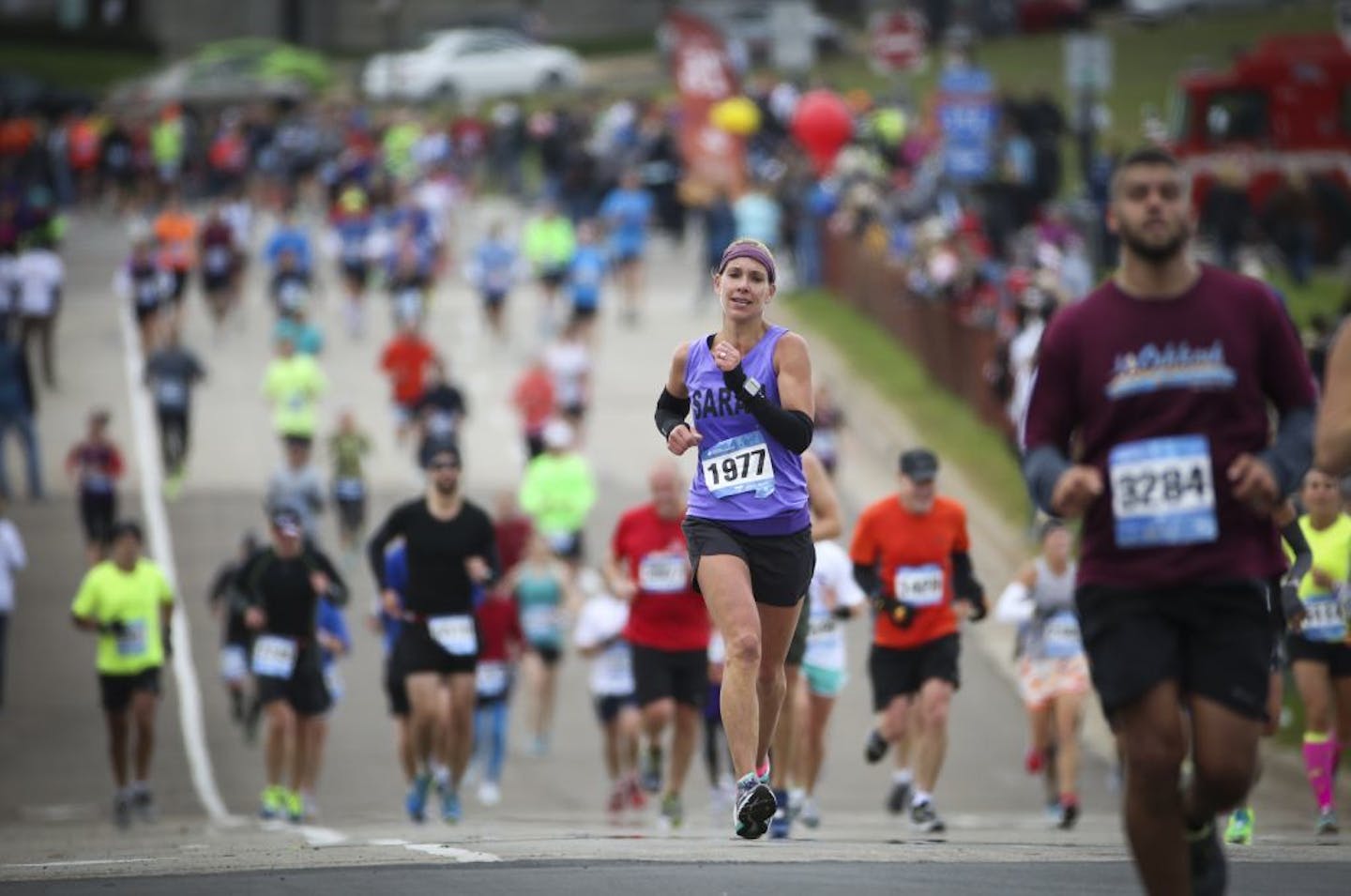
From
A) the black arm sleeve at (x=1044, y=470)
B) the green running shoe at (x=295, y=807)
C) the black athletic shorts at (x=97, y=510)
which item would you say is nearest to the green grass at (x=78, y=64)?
the black athletic shorts at (x=97, y=510)

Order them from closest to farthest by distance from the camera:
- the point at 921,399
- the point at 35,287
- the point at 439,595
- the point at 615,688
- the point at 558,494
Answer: the point at 439,595 < the point at 615,688 < the point at 558,494 < the point at 921,399 < the point at 35,287

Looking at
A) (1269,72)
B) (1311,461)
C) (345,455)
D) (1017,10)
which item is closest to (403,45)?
(1017,10)

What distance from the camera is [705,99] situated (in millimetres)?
38562

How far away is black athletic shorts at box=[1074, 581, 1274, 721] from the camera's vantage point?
23.1ft

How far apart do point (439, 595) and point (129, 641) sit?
3.85 meters

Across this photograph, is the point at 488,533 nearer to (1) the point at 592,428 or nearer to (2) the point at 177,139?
(1) the point at 592,428

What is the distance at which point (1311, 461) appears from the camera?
7152 millimetres

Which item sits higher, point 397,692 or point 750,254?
point 750,254

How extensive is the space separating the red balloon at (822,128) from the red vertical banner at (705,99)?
3.58ft

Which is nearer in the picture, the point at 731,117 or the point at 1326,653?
the point at 1326,653

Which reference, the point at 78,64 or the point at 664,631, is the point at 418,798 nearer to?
the point at 664,631

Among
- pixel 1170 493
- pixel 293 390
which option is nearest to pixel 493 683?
pixel 293 390

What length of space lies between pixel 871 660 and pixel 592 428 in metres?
17.7

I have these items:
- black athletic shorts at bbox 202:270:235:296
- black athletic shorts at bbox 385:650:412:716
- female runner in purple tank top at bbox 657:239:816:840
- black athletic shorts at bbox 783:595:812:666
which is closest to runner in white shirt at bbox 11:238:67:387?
black athletic shorts at bbox 202:270:235:296
